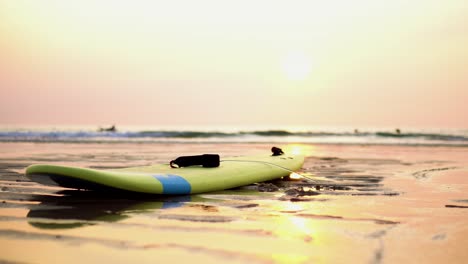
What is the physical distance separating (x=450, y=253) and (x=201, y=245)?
1483mm

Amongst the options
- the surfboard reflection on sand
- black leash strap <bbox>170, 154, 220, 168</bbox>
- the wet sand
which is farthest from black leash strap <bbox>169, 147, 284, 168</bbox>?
the surfboard reflection on sand

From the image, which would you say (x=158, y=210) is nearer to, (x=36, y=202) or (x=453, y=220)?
(x=36, y=202)

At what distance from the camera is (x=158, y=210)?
4.36m

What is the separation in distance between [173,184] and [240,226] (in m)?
1.64

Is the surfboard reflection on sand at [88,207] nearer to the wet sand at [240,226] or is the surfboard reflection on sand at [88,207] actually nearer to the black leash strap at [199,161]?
the wet sand at [240,226]

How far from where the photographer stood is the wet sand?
2891 mm

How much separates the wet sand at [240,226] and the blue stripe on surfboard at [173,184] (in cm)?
10

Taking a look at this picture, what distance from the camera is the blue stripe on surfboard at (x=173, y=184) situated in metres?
5.09

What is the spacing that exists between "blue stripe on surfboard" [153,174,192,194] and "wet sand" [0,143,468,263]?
0.10 m

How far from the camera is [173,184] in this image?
5172 millimetres

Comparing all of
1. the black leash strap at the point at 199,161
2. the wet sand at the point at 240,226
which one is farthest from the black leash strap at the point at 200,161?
the wet sand at the point at 240,226

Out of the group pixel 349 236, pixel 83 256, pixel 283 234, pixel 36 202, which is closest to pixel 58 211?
pixel 36 202

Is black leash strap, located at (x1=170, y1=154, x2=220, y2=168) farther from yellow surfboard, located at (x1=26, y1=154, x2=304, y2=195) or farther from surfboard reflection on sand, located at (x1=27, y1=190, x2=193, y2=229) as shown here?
surfboard reflection on sand, located at (x1=27, y1=190, x2=193, y2=229)

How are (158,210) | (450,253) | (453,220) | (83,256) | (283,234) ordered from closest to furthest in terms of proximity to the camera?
(83,256)
(450,253)
(283,234)
(453,220)
(158,210)
